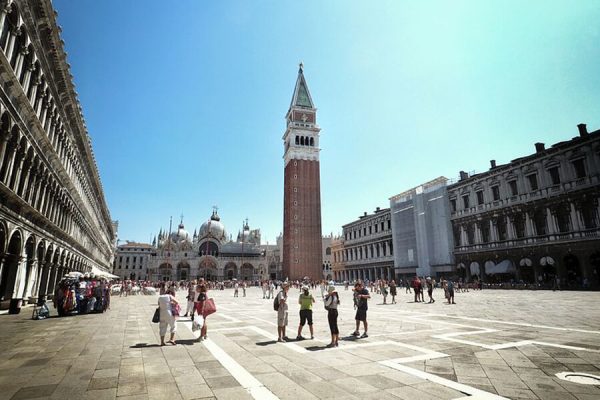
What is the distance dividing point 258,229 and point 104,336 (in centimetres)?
9706

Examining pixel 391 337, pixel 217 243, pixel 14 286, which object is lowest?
pixel 391 337

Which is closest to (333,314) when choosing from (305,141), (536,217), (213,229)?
(536,217)

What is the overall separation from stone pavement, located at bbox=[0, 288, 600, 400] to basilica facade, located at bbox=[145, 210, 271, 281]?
70.7m

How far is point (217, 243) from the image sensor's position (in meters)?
87.3

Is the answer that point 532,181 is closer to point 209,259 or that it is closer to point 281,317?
point 281,317

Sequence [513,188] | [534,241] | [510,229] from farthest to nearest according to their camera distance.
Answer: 1. [513,188]
2. [510,229]
3. [534,241]

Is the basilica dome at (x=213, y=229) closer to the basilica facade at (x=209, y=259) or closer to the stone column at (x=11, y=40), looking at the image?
the basilica facade at (x=209, y=259)

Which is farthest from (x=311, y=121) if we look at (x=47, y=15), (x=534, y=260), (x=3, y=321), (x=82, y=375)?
(x=82, y=375)

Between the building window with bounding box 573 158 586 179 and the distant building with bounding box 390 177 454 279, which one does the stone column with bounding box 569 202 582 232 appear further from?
the distant building with bounding box 390 177 454 279

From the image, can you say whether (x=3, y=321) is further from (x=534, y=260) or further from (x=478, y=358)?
(x=534, y=260)

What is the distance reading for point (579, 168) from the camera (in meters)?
27.4

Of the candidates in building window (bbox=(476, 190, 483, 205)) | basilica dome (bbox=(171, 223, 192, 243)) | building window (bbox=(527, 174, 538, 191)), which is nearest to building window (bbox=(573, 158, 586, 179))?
building window (bbox=(527, 174, 538, 191))

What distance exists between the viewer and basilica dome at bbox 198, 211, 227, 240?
87812 millimetres

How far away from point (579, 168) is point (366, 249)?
3297 cm
